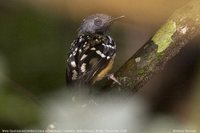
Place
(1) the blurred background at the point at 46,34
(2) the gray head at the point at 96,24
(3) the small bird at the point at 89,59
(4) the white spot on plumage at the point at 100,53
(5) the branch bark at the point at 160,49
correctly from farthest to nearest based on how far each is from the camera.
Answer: (2) the gray head at the point at 96,24
(4) the white spot on plumage at the point at 100,53
(3) the small bird at the point at 89,59
(5) the branch bark at the point at 160,49
(1) the blurred background at the point at 46,34

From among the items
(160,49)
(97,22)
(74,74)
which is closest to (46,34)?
(74,74)

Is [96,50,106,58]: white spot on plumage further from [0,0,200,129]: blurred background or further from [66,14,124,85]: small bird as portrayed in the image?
[0,0,200,129]: blurred background

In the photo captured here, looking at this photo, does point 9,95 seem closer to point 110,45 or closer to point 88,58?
point 88,58

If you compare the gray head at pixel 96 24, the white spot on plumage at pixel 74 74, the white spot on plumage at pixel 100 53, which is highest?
the gray head at pixel 96 24

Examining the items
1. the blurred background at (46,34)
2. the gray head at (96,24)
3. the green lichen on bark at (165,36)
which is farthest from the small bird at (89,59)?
the green lichen on bark at (165,36)

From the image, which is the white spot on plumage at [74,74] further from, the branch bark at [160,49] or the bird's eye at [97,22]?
the bird's eye at [97,22]

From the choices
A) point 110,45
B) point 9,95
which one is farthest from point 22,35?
point 9,95

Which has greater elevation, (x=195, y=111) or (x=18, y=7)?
(x=18, y=7)

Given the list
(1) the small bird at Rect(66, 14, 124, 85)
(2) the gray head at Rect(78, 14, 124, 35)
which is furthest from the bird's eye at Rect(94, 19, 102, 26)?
(1) the small bird at Rect(66, 14, 124, 85)
